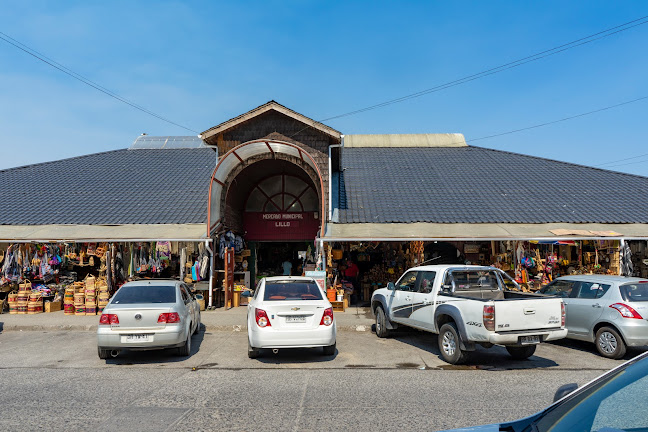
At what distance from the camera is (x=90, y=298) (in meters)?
15.5

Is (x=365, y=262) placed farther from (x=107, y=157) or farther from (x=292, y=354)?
(x=107, y=157)

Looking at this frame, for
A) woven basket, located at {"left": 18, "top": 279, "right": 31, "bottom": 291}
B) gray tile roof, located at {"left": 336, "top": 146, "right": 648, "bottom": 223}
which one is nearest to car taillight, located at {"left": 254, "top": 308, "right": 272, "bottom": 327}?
gray tile roof, located at {"left": 336, "top": 146, "right": 648, "bottom": 223}

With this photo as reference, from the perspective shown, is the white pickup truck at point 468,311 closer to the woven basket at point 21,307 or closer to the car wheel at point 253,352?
the car wheel at point 253,352

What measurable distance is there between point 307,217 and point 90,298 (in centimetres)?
908

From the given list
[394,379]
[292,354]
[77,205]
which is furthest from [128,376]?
[77,205]

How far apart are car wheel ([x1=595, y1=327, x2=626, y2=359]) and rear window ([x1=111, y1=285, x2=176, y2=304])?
901 cm

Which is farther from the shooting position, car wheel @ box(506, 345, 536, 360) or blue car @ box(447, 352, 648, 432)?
car wheel @ box(506, 345, 536, 360)

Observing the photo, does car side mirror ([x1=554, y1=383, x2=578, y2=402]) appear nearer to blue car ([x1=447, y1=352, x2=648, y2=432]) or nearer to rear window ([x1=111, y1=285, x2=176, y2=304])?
blue car ([x1=447, y1=352, x2=648, y2=432])

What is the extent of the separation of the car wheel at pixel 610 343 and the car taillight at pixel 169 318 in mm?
8769

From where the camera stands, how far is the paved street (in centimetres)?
562

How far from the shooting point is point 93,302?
51.0 ft

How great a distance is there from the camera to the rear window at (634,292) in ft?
30.2

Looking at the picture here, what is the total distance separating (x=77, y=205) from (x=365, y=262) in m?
12.8

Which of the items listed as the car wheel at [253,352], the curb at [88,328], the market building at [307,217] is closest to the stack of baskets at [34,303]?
the market building at [307,217]
